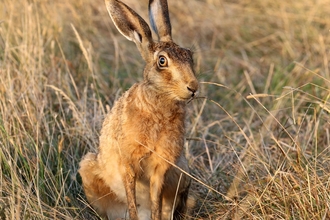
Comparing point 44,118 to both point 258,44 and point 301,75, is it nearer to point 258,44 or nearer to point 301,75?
point 301,75

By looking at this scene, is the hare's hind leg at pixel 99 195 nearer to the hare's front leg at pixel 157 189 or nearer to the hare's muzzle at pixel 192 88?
the hare's front leg at pixel 157 189

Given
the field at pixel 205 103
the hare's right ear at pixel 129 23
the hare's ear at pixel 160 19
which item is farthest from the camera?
the hare's ear at pixel 160 19

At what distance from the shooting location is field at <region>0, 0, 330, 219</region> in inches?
178

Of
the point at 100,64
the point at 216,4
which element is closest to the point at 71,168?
the point at 100,64

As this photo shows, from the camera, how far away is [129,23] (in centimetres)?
484

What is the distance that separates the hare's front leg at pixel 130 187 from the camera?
4566 mm

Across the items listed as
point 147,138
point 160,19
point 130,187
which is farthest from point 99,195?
point 160,19

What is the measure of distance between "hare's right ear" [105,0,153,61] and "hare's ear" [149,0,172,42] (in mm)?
166

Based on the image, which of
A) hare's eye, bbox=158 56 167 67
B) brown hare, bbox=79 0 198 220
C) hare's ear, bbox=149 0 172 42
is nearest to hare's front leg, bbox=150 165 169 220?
brown hare, bbox=79 0 198 220

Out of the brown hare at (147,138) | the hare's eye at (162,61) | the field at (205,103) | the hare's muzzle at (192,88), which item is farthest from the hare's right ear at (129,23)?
the hare's muzzle at (192,88)

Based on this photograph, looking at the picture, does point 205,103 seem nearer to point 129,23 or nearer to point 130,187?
point 129,23

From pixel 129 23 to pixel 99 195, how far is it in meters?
1.29

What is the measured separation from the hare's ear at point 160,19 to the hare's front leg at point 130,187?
0.98 meters

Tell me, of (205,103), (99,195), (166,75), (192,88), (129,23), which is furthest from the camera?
(205,103)
